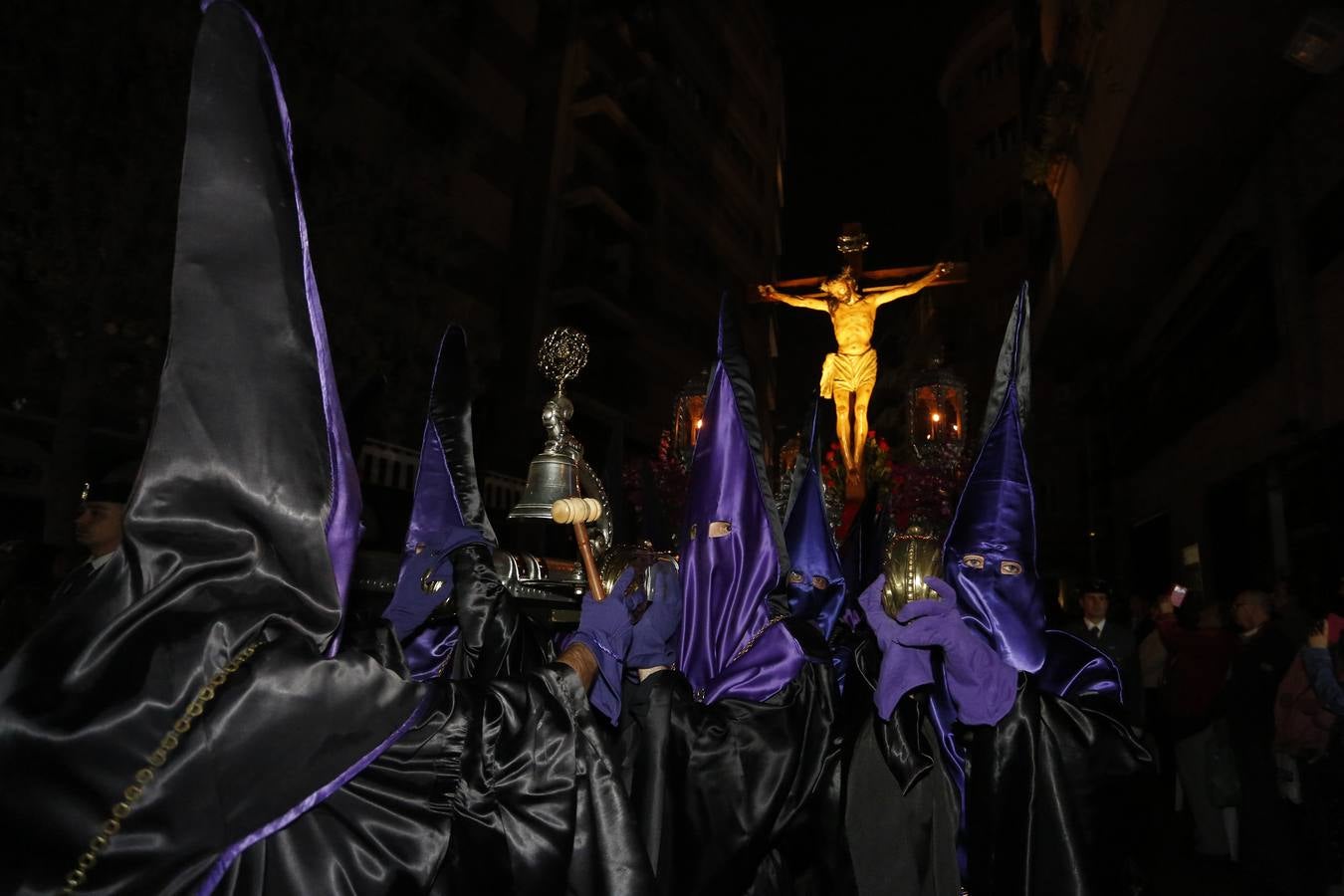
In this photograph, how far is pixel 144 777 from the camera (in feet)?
4.47

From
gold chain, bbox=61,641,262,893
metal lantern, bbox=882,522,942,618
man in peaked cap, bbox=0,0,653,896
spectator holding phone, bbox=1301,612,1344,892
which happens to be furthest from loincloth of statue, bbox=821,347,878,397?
gold chain, bbox=61,641,262,893

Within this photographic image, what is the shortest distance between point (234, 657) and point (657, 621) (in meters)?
1.82

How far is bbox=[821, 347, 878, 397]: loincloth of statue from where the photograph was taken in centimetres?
888

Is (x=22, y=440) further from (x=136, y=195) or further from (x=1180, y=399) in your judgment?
(x=1180, y=399)

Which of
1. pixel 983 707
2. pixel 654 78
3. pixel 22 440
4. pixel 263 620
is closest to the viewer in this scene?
pixel 263 620

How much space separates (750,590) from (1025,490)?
1.06 meters

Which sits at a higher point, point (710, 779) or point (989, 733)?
point (989, 733)

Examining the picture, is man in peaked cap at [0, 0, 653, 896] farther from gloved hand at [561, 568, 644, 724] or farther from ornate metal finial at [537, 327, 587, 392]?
ornate metal finial at [537, 327, 587, 392]

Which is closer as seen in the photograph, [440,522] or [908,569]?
[908,569]

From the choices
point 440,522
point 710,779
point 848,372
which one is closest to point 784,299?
point 848,372

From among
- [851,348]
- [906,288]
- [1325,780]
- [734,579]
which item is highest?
[906,288]

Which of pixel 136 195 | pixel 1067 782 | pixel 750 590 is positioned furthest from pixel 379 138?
pixel 1067 782

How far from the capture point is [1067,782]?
2846mm

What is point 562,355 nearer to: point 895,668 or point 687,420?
point 895,668
